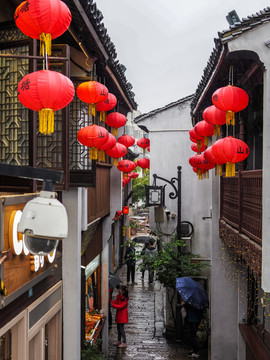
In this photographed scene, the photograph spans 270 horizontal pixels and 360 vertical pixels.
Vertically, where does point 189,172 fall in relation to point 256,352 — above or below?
above

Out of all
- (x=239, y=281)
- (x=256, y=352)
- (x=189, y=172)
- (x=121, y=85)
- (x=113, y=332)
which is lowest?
(x=113, y=332)

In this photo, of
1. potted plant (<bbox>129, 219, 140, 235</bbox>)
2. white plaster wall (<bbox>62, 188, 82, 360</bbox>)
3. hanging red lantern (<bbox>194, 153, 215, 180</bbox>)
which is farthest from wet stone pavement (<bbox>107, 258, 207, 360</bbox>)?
hanging red lantern (<bbox>194, 153, 215, 180</bbox>)

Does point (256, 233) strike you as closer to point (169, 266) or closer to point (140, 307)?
point (169, 266)

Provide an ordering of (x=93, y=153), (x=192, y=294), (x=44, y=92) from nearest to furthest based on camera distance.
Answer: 1. (x=44, y=92)
2. (x=93, y=153)
3. (x=192, y=294)

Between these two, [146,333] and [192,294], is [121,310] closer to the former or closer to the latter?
[146,333]

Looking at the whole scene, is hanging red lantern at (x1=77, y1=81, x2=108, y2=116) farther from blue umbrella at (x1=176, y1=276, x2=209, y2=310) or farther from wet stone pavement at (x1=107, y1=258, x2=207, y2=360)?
wet stone pavement at (x1=107, y1=258, x2=207, y2=360)

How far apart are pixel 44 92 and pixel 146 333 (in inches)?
562

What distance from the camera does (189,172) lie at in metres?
22.0

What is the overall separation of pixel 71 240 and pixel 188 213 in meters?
12.6

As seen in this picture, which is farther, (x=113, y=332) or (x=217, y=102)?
(x=113, y=332)

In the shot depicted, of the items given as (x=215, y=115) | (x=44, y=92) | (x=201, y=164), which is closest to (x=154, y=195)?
(x=201, y=164)

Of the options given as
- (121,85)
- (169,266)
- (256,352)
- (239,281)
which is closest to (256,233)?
(256,352)

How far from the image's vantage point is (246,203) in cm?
963

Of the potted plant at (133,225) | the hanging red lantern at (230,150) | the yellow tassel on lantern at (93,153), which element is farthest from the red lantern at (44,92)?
the potted plant at (133,225)
